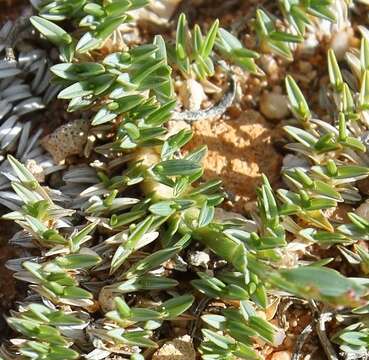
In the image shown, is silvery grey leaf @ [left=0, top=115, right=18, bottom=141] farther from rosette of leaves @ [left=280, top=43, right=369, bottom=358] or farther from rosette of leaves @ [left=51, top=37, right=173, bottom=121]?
rosette of leaves @ [left=280, top=43, right=369, bottom=358]

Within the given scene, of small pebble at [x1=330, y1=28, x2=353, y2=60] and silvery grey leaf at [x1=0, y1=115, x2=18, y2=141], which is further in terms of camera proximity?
Result: small pebble at [x1=330, y1=28, x2=353, y2=60]

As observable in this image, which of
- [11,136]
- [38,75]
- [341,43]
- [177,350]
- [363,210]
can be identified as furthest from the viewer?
[341,43]

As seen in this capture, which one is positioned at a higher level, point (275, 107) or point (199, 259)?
point (275, 107)

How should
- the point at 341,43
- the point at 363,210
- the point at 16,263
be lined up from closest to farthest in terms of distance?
the point at 16,263
the point at 363,210
the point at 341,43

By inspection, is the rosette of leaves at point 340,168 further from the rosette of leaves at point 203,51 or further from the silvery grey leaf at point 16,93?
the silvery grey leaf at point 16,93

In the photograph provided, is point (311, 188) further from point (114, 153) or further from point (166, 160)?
point (114, 153)

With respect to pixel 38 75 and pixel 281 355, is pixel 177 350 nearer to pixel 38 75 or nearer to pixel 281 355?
pixel 281 355

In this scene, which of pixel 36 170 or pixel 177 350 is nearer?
pixel 177 350

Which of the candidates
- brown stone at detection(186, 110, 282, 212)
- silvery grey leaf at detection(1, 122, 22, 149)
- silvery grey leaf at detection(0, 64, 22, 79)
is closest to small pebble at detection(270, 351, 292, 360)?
brown stone at detection(186, 110, 282, 212)

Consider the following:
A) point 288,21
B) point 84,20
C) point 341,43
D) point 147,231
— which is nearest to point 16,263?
point 147,231

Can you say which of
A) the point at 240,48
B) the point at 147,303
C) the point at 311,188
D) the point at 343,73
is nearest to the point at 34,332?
the point at 147,303
